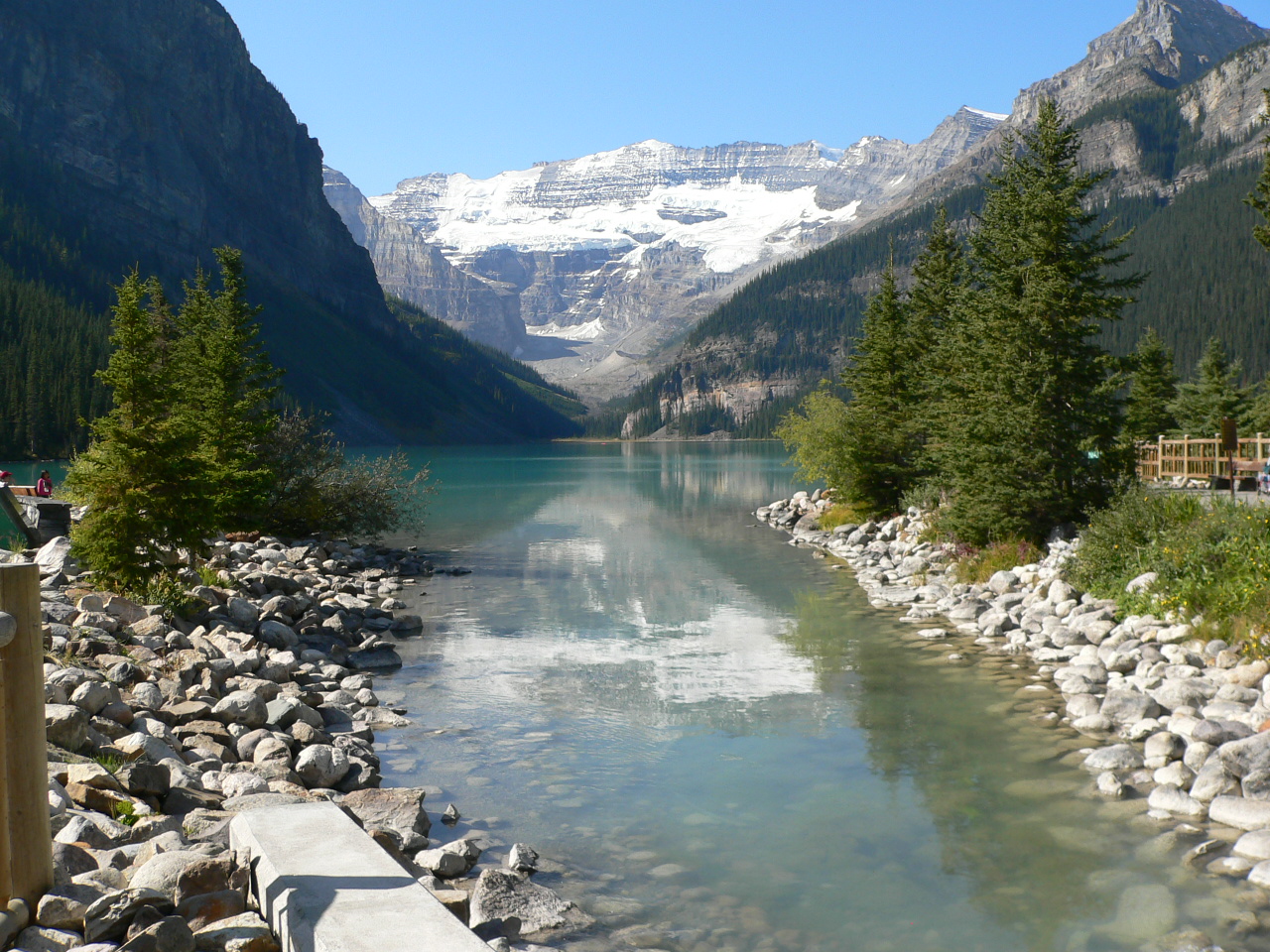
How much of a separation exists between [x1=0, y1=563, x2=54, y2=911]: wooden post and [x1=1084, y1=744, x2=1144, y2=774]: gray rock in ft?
36.9

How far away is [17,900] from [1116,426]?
24.0m

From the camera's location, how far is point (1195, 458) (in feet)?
110

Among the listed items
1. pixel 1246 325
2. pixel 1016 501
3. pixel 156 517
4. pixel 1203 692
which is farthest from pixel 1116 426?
pixel 1246 325

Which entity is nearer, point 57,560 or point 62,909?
point 62,909

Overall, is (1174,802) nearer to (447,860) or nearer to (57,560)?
(447,860)

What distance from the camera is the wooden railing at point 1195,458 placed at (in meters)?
31.9

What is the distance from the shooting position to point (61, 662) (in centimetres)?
1209

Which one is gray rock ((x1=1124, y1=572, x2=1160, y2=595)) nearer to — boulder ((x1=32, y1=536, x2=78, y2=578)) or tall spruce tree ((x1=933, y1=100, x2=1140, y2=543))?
tall spruce tree ((x1=933, y1=100, x2=1140, y2=543))

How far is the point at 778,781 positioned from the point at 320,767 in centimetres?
569

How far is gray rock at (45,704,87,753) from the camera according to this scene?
9.28m

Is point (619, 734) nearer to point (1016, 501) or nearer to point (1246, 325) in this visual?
point (1016, 501)

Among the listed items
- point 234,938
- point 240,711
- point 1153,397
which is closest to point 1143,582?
point 240,711

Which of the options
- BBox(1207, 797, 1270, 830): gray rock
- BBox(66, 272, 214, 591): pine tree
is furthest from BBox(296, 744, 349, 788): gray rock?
BBox(1207, 797, 1270, 830): gray rock

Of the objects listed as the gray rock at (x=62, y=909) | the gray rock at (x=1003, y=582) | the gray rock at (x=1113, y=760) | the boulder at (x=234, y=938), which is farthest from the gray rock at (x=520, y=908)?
the gray rock at (x=1003, y=582)
